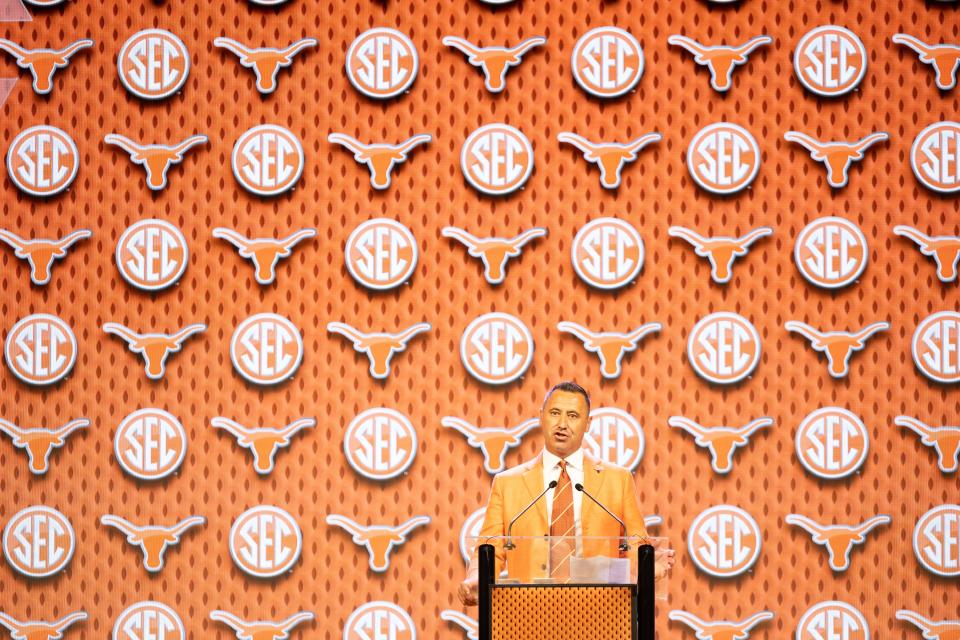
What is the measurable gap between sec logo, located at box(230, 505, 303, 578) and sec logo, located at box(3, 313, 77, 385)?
91cm

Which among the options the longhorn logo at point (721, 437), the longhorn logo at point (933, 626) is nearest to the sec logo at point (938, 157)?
the longhorn logo at point (721, 437)

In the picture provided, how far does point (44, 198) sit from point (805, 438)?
119 inches

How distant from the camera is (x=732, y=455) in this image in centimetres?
418

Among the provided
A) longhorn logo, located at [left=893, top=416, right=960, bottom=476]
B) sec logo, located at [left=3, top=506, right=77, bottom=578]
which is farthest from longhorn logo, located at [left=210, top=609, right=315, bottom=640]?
longhorn logo, located at [left=893, top=416, right=960, bottom=476]

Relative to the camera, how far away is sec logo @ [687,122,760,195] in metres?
4.21

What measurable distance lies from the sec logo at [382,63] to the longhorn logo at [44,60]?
3.44 feet

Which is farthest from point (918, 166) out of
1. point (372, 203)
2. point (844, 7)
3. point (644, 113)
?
point (372, 203)

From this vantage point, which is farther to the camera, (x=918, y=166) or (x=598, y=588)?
(x=918, y=166)

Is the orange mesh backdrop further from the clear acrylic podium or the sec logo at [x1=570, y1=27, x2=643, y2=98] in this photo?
the clear acrylic podium

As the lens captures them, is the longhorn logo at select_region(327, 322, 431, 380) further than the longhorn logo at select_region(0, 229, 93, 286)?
No

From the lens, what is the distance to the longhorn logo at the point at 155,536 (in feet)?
13.9

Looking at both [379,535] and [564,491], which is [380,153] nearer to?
[379,535]

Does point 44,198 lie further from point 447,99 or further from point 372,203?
point 447,99

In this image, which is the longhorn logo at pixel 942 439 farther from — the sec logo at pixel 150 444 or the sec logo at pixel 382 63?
the sec logo at pixel 150 444
